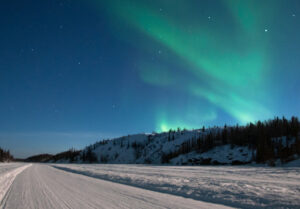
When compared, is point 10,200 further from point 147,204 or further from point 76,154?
point 76,154

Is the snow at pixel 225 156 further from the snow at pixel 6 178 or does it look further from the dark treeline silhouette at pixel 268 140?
the snow at pixel 6 178

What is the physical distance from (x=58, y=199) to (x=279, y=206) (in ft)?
23.7

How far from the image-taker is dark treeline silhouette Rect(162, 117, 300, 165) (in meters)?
45.3

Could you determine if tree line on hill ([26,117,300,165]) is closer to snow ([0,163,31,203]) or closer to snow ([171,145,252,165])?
snow ([171,145,252,165])

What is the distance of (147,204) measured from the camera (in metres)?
6.05

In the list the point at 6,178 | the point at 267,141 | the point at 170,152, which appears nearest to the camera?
the point at 6,178

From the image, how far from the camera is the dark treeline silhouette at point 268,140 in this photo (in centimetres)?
4531

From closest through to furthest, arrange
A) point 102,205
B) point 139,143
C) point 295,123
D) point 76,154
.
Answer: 1. point 102,205
2. point 295,123
3. point 139,143
4. point 76,154

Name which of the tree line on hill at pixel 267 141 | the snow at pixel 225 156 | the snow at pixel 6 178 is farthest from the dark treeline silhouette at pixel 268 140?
the snow at pixel 6 178

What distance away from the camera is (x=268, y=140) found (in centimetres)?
5647

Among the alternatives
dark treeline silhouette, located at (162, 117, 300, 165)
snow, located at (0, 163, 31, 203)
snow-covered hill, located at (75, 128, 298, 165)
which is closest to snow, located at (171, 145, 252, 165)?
snow-covered hill, located at (75, 128, 298, 165)

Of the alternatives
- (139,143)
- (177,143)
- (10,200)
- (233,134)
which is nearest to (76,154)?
(139,143)

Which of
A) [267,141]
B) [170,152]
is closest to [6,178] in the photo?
[267,141]

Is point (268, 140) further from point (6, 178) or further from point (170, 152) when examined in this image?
point (6, 178)
